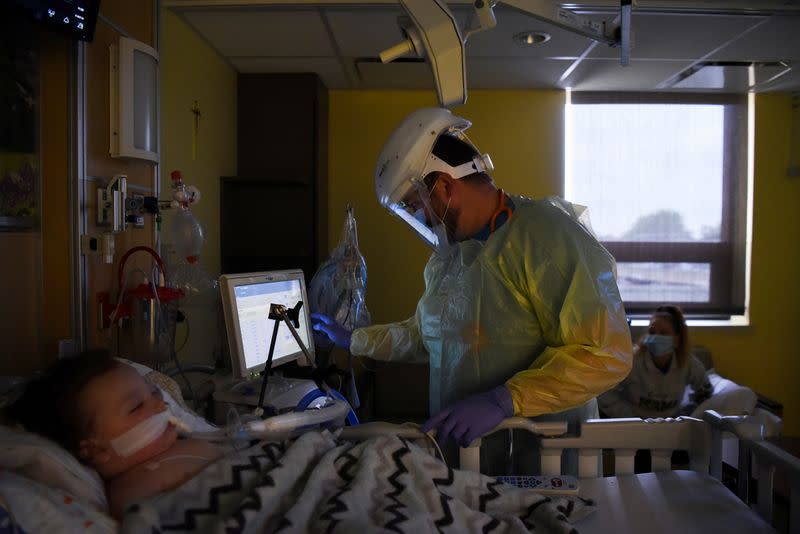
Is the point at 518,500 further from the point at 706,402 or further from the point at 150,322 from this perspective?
the point at 706,402

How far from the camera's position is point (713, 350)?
382 centimetres

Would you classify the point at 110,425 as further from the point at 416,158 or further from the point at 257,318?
the point at 416,158

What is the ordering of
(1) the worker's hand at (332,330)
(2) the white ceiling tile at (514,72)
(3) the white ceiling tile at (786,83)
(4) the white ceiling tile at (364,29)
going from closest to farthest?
(1) the worker's hand at (332,330)
(4) the white ceiling tile at (364,29)
(2) the white ceiling tile at (514,72)
(3) the white ceiling tile at (786,83)

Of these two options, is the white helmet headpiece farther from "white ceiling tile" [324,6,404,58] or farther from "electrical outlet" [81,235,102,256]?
"white ceiling tile" [324,6,404,58]

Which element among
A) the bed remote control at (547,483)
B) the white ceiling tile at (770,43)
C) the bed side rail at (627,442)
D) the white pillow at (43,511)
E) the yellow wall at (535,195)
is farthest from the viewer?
the yellow wall at (535,195)

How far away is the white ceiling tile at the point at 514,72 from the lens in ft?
10.0

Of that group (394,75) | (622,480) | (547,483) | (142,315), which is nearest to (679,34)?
(394,75)

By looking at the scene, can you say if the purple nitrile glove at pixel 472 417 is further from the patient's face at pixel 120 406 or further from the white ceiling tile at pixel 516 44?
the white ceiling tile at pixel 516 44

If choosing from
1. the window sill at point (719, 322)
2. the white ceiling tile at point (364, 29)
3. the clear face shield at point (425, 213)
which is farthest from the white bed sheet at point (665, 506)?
the window sill at point (719, 322)

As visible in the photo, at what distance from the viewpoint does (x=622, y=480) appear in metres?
1.21

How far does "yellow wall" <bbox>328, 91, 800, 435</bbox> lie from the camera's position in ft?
12.1

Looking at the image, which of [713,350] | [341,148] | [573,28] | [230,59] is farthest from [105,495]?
[713,350]

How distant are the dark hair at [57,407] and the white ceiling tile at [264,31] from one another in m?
1.84

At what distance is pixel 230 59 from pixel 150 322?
1884 mm
